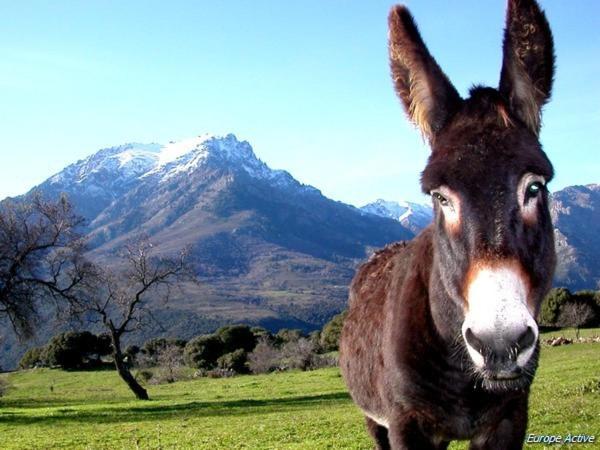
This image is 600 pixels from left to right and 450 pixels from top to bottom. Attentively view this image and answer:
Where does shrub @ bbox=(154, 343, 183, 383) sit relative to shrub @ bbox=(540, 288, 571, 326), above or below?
below

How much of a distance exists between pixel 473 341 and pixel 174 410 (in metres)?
28.3

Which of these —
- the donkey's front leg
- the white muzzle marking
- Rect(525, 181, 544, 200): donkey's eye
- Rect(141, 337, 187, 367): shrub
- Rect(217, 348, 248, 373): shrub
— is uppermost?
Rect(525, 181, 544, 200): donkey's eye

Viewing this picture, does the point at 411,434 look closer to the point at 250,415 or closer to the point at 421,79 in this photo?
the point at 421,79

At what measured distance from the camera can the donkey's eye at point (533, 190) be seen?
3482mm

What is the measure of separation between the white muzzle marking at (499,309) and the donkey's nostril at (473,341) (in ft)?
0.06

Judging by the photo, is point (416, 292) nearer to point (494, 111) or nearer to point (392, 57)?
point (494, 111)

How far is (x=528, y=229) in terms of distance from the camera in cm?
342

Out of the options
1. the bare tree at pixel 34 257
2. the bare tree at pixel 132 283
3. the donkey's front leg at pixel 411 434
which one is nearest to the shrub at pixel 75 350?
the bare tree at pixel 132 283

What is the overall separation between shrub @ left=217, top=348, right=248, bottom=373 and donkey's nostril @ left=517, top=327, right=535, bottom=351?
54980mm

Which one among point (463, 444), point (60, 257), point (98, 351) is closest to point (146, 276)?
point (60, 257)

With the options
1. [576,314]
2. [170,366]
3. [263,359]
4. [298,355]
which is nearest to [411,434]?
[298,355]

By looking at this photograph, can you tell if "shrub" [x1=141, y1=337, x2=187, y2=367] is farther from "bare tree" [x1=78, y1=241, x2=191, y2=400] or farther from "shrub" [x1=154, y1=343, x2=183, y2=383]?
"bare tree" [x1=78, y1=241, x2=191, y2=400]

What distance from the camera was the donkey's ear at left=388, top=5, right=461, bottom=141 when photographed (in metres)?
4.06

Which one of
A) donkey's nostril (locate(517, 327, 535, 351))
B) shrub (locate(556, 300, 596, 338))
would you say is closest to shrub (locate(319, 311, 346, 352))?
shrub (locate(556, 300, 596, 338))
